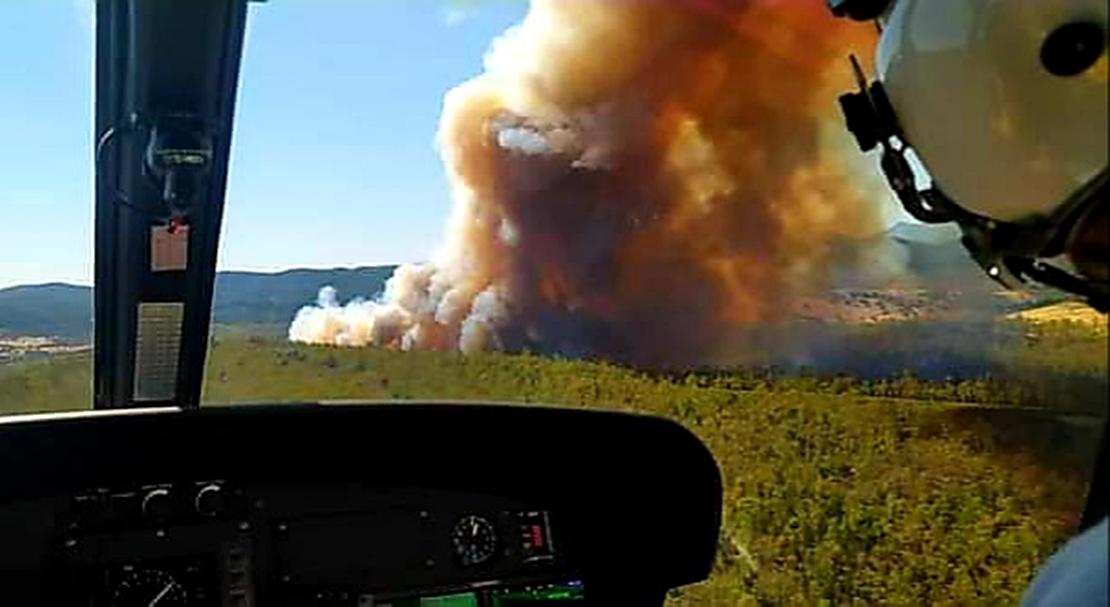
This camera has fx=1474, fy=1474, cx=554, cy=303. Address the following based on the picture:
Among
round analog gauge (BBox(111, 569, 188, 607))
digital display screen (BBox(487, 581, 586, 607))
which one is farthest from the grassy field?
round analog gauge (BBox(111, 569, 188, 607))

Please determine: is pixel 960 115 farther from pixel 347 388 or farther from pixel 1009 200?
pixel 347 388

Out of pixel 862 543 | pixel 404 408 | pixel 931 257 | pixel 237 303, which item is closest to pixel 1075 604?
pixel 931 257

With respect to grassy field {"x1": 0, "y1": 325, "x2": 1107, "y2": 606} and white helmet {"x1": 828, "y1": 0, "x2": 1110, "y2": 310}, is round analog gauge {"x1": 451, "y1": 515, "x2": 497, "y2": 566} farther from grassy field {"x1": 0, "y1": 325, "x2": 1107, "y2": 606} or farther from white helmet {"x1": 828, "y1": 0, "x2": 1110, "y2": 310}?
white helmet {"x1": 828, "y1": 0, "x2": 1110, "y2": 310}

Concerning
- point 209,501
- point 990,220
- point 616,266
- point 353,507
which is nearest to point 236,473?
point 209,501

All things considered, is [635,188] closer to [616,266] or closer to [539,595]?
[616,266]

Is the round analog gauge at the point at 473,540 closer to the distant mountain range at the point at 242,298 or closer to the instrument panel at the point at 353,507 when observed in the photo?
the instrument panel at the point at 353,507
